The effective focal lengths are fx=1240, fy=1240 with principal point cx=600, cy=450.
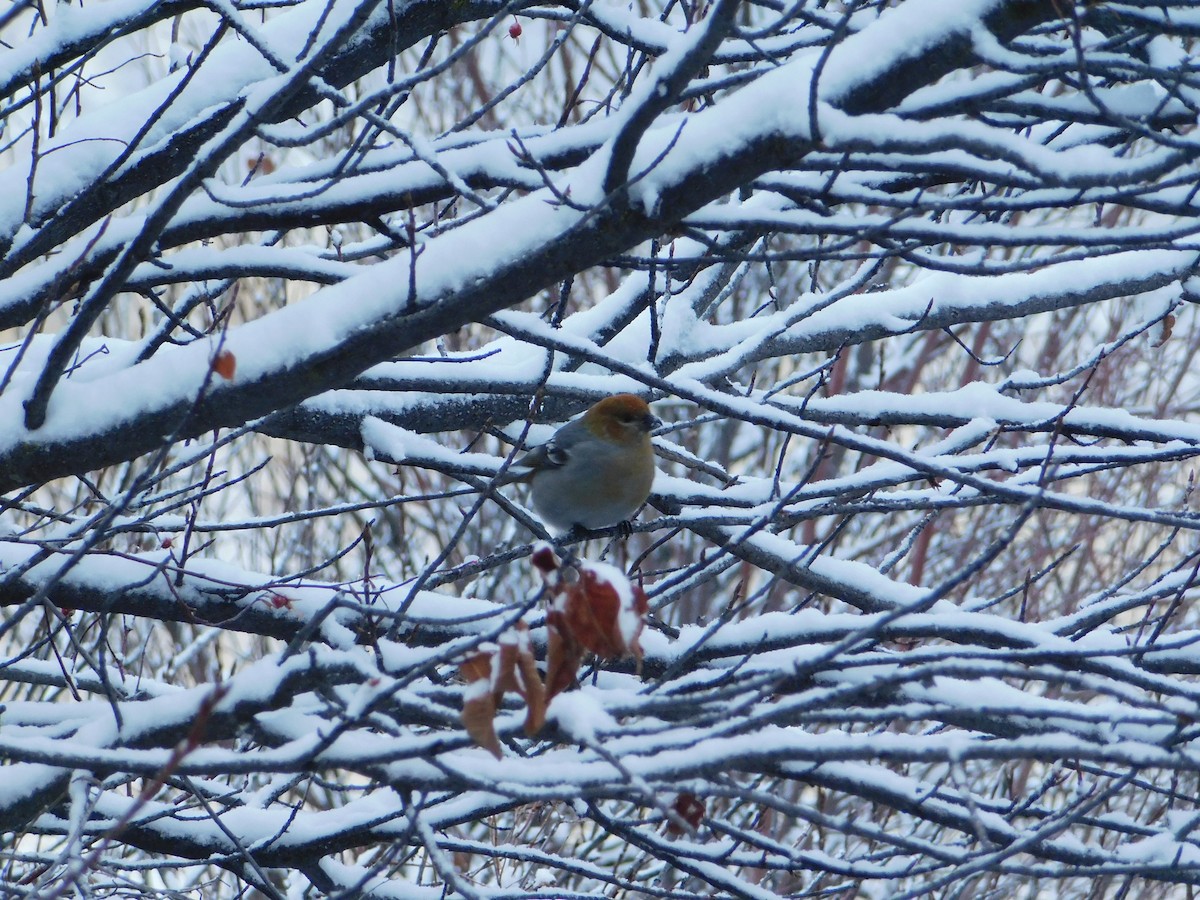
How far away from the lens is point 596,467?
240 inches

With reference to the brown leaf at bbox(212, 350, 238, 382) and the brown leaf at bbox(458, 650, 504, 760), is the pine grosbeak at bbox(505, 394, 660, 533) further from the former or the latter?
the brown leaf at bbox(458, 650, 504, 760)

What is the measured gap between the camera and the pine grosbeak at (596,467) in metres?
5.96

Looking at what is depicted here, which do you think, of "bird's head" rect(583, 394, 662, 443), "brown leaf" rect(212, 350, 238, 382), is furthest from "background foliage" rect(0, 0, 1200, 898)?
"bird's head" rect(583, 394, 662, 443)

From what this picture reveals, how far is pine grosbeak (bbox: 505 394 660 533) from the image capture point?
5.96 metres

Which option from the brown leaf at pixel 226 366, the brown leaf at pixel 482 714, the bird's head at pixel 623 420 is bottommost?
the brown leaf at pixel 482 714

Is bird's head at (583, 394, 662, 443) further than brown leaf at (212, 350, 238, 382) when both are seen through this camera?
Yes

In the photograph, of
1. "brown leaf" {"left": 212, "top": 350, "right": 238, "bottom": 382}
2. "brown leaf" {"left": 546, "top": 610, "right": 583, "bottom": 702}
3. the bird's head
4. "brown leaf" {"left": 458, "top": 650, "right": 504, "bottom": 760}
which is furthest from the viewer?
the bird's head

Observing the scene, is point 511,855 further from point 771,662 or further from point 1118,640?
point 1118,640

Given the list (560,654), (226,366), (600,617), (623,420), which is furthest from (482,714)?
(623,420)

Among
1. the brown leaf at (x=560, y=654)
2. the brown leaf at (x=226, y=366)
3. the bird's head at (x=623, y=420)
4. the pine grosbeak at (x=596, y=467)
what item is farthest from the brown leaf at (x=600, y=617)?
the bird's head at (x=623, y=420)

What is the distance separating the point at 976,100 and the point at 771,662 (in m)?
1.77

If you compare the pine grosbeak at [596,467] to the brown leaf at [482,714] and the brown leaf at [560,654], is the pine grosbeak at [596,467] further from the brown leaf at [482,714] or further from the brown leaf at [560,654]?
the brown leaf at [482,714]

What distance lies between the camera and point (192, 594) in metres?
4.26

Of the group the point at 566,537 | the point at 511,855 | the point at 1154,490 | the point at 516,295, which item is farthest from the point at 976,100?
the point at 1154,490
